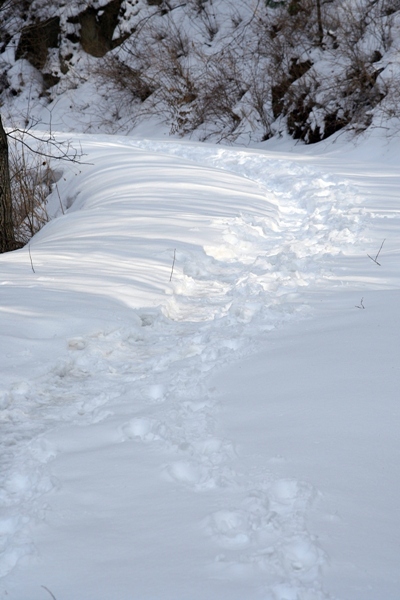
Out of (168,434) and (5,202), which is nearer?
(168,434)

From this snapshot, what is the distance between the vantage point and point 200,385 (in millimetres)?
2559

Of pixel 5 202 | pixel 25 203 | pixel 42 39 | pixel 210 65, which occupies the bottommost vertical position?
pixel 25 203

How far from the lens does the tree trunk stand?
5.25 metres

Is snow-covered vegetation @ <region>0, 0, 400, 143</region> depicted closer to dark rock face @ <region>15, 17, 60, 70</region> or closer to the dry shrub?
dark rock face @ <region>15, 17, 60, 70</region>

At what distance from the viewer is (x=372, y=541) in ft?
5.03

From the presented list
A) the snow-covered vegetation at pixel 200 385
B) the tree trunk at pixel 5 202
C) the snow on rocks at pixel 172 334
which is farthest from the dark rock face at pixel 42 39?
the tree trunk at pixel 5 202

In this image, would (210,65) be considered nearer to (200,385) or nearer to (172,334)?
(172,334)

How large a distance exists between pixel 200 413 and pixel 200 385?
0.25 m

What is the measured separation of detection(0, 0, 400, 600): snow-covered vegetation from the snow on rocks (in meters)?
0.01

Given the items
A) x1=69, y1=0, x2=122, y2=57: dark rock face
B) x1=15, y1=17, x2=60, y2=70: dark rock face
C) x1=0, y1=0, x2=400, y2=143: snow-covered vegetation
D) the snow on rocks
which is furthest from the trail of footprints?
x1=15, y1=17, x2=60, y2=70: dark rock face

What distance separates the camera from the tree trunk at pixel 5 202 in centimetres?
525

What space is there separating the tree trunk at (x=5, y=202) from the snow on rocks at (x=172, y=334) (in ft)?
1.23

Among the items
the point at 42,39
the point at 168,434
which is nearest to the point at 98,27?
the point at 42,39

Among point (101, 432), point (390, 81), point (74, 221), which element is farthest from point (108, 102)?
point (101, 432)
